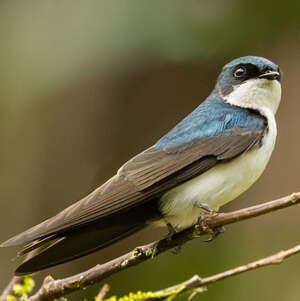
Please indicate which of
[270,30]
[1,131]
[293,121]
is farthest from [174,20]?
[1,131]

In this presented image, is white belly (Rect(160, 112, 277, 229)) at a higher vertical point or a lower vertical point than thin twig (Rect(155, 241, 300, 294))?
higher

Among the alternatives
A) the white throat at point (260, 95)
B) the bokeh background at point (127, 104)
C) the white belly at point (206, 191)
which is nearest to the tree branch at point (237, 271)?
the white belly at point (206, 191)

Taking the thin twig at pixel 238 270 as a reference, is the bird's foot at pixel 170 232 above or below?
above

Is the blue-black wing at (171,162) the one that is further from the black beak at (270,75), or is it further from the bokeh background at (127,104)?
the bokeh background at (127,104)

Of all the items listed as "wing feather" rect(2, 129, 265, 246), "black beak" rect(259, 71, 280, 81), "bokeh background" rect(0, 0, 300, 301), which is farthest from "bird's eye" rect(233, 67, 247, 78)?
"bokeh background" rect(0, 0, 300, 301)

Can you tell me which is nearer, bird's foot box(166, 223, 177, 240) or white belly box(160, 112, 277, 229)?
bird's foot box(166, 223, 177, 240)

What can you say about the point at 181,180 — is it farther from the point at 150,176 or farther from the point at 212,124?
the point at 212,124

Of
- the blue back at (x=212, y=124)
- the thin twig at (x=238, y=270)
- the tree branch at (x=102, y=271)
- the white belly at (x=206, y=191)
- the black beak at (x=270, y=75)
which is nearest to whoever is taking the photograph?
the thin twig at (x=238, y=270)

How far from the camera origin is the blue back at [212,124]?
10.5 feet

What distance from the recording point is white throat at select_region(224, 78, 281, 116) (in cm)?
332

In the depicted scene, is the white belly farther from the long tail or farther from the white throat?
the white throat

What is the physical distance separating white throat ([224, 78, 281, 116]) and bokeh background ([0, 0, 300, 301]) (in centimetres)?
100

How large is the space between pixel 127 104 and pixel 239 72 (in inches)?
63.1

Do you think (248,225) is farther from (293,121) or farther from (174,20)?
(174,20)
